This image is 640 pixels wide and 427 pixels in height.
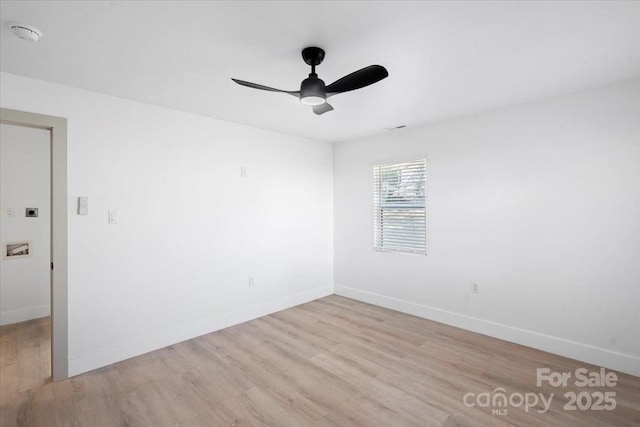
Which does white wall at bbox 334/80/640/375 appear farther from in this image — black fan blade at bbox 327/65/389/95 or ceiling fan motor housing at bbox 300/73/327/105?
ceiling fan motor housing at bbox 300/73/327/105

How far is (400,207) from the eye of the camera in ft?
13.4

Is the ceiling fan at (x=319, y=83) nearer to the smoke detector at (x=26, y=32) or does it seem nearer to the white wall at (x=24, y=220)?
the smoke detector at (x=26, y=32)

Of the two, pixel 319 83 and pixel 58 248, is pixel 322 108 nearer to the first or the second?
pixel 319 83

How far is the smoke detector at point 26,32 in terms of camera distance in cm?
170

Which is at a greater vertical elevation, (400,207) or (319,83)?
(319,83)

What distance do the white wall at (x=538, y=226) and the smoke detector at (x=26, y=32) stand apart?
3.59 meters

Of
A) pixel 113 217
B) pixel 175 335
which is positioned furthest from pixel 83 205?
pixel 175 335

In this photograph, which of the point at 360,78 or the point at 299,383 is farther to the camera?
the point at 299,383

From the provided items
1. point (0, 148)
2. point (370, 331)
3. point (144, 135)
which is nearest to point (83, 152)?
point (144, 135)

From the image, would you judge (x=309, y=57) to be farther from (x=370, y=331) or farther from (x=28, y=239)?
(x=28, y=239)

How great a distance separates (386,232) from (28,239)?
188 inches

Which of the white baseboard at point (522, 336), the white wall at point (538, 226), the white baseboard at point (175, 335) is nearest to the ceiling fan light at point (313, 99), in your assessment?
the white wall at point (538, 226)

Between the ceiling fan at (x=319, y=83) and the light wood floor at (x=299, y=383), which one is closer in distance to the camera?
the ceiling fan at (x=319, y=83)

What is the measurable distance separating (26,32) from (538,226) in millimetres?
4268
